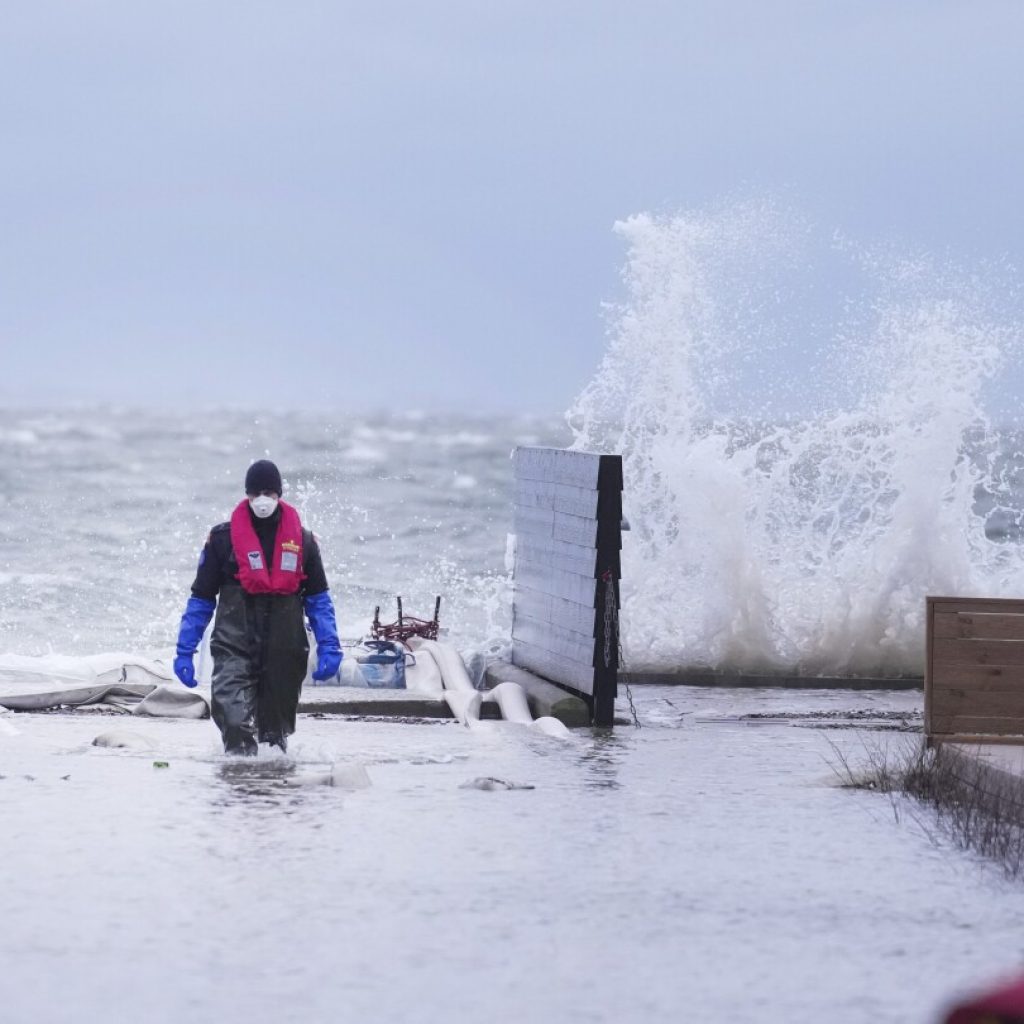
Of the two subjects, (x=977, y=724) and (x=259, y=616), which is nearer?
(x=977, y=724)

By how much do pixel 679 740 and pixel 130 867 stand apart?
5670 mm

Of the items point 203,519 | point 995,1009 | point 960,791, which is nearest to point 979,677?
point 960,791

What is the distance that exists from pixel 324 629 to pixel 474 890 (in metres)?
4.20

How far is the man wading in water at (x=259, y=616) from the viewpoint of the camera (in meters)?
11.9

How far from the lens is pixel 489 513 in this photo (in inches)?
2391

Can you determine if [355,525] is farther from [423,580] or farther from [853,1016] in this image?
[853,1016]

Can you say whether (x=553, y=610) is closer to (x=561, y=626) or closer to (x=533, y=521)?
(x=561, y=626)

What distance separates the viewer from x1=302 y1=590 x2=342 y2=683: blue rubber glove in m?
12.1

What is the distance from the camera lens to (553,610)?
15977mm

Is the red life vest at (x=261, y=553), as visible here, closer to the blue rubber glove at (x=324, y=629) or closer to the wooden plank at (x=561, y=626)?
the blue rubber glove at (x=324, y=629)

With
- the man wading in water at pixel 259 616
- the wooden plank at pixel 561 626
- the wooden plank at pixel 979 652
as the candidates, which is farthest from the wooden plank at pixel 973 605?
the man wading in water at pixel 259 616

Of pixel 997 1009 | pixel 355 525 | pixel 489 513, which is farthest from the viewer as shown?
pixel 489 513

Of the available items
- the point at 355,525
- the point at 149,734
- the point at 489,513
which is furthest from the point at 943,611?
the point at 489,513

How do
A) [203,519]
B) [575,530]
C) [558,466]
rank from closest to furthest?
[575,530] → [558,466] → [203,519]
